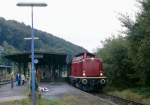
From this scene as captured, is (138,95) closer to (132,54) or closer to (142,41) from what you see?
(132,54)

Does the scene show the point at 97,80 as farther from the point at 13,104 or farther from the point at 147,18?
the point at 13,104

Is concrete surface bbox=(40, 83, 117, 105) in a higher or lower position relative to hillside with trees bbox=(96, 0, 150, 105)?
lower

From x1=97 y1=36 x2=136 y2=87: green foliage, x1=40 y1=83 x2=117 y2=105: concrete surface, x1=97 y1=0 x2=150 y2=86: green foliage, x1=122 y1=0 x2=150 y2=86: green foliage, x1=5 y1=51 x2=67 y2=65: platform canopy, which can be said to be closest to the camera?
x1=40 y1=83 x2=117 y2=105: concrete surface

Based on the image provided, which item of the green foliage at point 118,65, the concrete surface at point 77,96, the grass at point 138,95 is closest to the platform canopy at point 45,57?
the green foliage at point 118,65

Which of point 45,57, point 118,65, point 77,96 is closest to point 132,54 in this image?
point 77,96

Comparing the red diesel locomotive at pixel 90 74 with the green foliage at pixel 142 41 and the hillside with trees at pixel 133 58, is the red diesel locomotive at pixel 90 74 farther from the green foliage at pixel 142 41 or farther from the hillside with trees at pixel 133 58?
the green foliage at pixel 142 41

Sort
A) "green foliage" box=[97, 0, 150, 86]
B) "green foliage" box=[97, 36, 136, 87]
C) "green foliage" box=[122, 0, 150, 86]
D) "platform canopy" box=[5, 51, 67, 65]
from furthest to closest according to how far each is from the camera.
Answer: "platform canopy" box=[5, 51, 67, 65] < "green foliage" box=[97, 36, 136, 87] < "green foliage" box=[97, 0, 150, 86] < "green foliage" box=[122, 0, 150, 86]

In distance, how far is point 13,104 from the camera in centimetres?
2333

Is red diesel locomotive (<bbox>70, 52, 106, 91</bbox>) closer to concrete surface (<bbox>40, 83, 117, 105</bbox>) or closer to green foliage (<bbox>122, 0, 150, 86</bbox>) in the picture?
green foliage (<bbox>122, 0, 150, 86</bbox>)

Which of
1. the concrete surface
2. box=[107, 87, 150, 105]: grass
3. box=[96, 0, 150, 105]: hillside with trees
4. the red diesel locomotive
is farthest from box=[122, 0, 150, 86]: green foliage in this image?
the red diesel locomotive

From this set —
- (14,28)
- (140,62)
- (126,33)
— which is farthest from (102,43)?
(14,28)

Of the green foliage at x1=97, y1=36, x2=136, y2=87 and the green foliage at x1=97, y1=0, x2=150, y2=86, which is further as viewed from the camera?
the green foliage at x1=97, y1=36, x2=136, y2=87

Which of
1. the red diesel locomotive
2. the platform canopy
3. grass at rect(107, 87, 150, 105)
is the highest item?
the platform canopy

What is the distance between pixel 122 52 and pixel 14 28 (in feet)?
238
